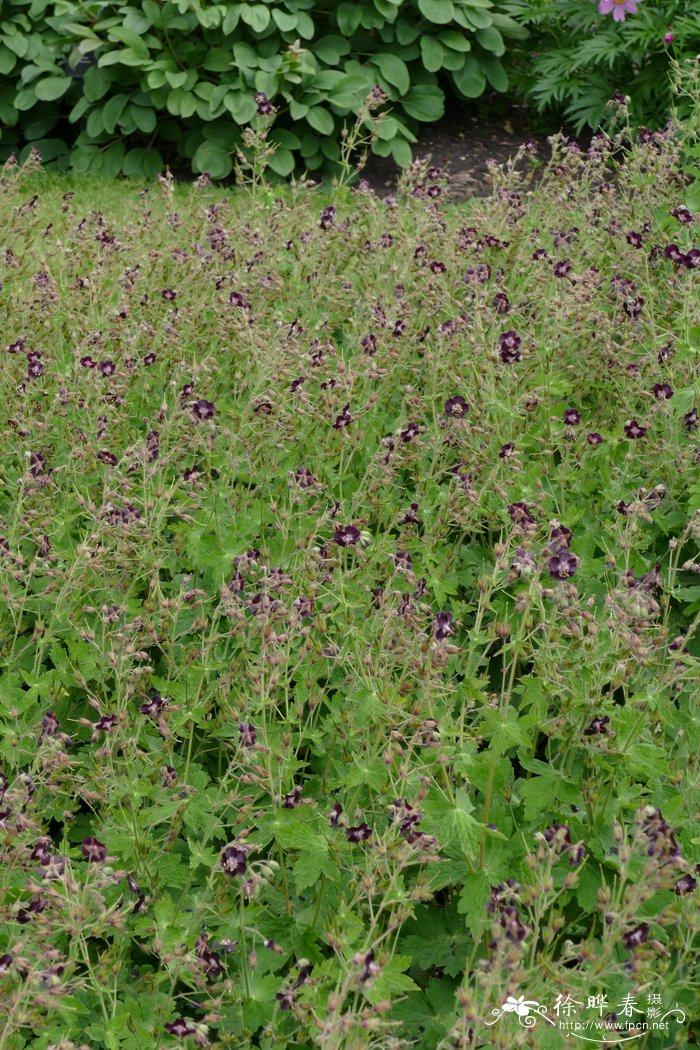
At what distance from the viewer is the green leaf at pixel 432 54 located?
348 inches

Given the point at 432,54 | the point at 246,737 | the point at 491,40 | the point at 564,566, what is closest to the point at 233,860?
the point at 246,737

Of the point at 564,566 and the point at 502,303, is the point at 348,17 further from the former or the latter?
the point at 564,566

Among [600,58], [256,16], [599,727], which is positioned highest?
[600,58]

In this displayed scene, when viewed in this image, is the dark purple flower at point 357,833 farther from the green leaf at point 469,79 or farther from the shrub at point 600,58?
the green leaf at point 469,79

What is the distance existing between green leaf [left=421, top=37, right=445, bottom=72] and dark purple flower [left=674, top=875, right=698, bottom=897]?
309 inches

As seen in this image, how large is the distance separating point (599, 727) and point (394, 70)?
750 centimetres

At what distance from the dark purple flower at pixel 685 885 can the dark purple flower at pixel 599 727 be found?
0.36 m

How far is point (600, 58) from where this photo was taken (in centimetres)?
861

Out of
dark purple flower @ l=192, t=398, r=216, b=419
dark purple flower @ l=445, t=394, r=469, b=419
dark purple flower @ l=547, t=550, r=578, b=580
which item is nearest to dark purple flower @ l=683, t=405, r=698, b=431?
dark purple flower @ l=445, t=394, r=469, b=419

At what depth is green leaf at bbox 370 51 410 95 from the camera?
879cm

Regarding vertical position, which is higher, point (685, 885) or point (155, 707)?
point (685, 885)

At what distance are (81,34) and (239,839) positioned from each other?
7.85 m

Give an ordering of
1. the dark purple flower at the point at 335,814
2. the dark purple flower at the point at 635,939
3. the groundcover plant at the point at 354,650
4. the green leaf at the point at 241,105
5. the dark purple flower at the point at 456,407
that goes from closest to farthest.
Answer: the dark purple flower at the point at 635,939, the groundcover plant at the point at 354,650, the dark purple flower at the point at 335,814, the dark purple flower at the point at 456,407, the green leaf at the point at 241,105

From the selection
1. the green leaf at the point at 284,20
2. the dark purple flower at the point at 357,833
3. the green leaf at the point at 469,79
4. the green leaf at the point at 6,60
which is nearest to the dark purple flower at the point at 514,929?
the dark purple flower at the point at 357,833
